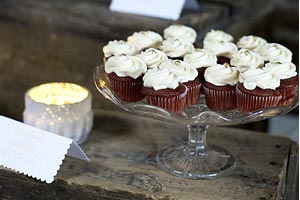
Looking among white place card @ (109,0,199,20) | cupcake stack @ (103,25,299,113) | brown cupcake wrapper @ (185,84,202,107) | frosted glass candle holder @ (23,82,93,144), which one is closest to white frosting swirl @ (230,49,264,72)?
cupcake stack @ (103,25,299,113)

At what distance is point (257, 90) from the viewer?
112 centimetres

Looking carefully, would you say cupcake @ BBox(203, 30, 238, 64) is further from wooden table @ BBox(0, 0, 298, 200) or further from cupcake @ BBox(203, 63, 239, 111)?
wooden table @ BBox(0, 0, 298, 200)

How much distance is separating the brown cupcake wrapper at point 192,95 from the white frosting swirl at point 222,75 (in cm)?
3

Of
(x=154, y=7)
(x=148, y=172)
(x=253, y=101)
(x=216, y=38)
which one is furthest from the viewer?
(x=154, y=7)

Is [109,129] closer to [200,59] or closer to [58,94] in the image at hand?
[58,94]

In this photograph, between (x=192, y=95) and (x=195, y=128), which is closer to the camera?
(x=192, y=95)

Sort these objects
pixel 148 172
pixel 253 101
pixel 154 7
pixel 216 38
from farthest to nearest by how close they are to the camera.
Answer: pixel 154 7
pixel 216 38
pixel 148 172
pixel 253 101

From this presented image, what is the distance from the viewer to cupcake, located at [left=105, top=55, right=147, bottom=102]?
117 cm

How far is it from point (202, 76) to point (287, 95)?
6.7 inches

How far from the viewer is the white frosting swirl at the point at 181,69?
1.14 metres

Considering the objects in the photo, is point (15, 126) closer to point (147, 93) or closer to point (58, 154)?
point (58, 154)

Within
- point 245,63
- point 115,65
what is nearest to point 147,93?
point 115,65

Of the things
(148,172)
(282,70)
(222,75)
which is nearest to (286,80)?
(282,70)

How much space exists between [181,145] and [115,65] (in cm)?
29
